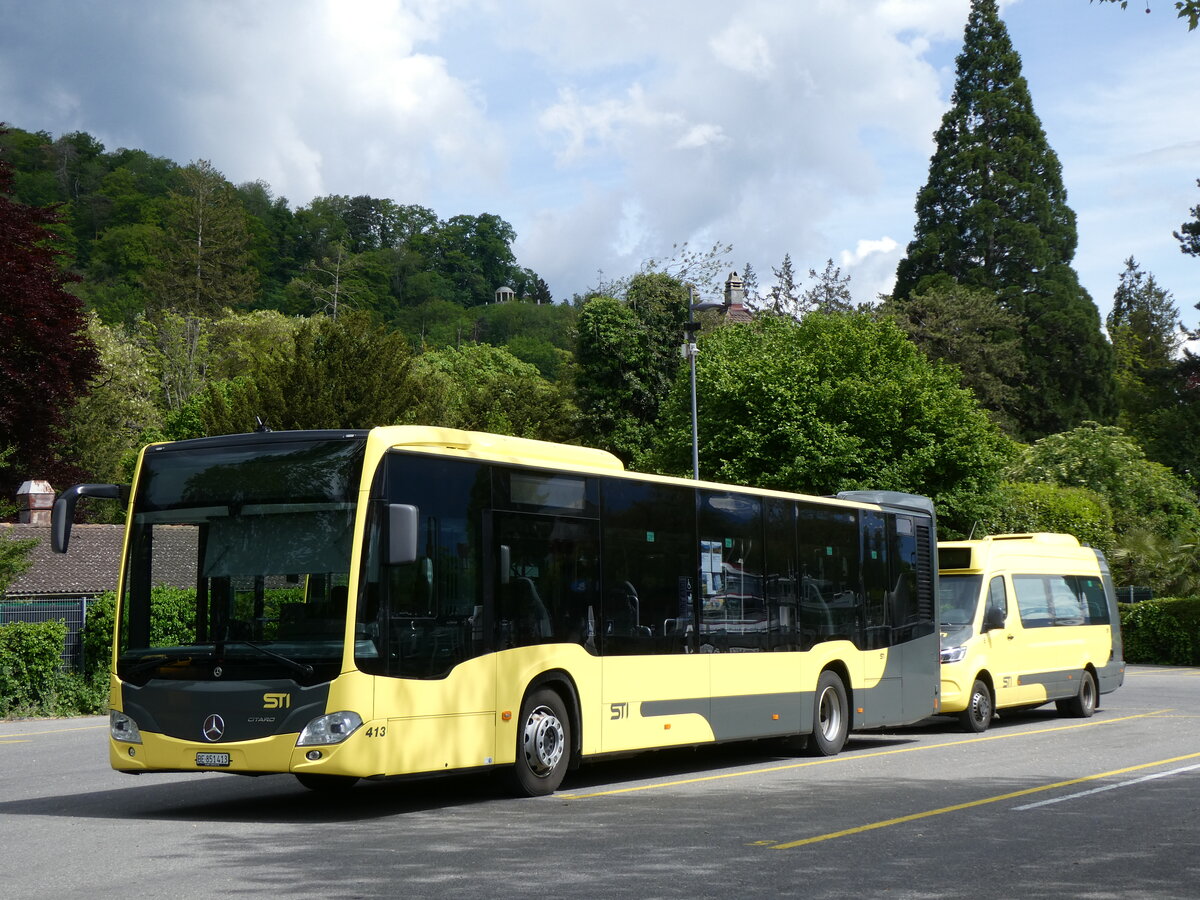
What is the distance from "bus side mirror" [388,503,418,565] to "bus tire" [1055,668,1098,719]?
51.8ft

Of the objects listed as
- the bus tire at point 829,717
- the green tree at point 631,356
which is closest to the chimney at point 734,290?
the green tree at point 631,356

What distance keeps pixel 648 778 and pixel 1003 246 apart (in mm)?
68875

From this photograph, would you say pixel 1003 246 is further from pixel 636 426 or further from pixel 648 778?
pixel 648 778

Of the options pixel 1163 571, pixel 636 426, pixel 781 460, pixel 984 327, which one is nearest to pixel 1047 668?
pixel 781 460

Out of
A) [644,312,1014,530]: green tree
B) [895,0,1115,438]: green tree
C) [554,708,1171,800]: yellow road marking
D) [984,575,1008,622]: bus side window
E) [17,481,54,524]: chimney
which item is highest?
[895,0,1115,438]: green tree

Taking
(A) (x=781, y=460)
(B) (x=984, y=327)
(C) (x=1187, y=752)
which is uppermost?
(B) (x=984, y=327)

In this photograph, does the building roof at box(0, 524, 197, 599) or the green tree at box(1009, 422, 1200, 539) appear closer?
the building roof at box(0, 524, 197, 599)

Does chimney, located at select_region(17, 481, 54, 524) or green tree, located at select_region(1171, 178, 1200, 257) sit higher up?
green tree, located at select_region(1171, 178, 1200, 257)

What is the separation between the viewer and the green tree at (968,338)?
66875mm

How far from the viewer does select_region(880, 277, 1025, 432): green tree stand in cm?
6688

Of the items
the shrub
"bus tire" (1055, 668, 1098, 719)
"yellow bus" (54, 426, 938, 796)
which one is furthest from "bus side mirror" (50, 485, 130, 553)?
"bus tire" (1055, 668, 1098, 719)

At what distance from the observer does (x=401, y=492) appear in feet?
37.1

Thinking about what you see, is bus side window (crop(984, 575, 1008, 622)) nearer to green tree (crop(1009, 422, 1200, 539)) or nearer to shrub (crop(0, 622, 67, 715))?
shrub (crop(0, 622, 67, 715))

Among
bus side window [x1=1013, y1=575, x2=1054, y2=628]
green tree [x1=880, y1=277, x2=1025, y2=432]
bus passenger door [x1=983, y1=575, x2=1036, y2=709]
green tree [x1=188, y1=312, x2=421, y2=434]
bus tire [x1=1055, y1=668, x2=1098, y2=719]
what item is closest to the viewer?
bus passenger door [x1=983, y1=575, x2=1036, y2=709]
